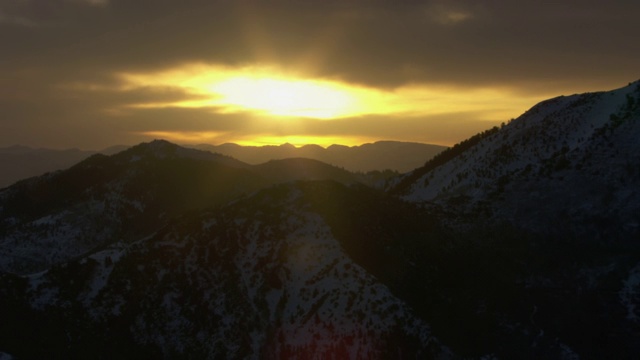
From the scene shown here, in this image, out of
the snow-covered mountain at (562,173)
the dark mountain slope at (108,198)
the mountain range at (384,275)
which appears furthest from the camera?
the dark mountain slope at (108,198)

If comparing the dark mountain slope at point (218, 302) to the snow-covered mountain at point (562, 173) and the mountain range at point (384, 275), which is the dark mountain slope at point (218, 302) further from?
the snow-covered mountain at point (562, 173)

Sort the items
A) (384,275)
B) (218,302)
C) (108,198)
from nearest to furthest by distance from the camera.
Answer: (218,302)
(384,275)
(108,198)

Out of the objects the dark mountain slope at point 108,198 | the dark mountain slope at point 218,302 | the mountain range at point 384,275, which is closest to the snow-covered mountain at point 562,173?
the mountain range at point 384,275

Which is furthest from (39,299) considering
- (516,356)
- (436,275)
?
(516,356)

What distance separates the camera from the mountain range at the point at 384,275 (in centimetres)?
2630

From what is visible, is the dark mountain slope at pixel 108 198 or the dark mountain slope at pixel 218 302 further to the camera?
the dark mountain slope at pixel 108 198

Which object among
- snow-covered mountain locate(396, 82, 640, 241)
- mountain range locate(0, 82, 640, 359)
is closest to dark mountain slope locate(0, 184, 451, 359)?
mountain range locate(0, 82, 640, 359)

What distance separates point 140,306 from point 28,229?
6257 centimetres

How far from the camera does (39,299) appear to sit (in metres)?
29.2

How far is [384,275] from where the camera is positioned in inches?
1210

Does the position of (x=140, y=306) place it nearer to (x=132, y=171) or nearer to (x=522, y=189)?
(x=522, y=189)

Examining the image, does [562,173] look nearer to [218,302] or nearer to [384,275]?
[384,275]

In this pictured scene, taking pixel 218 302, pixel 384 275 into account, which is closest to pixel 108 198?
pixel 218 302

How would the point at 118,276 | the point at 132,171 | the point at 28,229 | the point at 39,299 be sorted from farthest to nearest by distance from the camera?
the point at 132,171, the point at 28,229, the point at 118,276, the point at 39,299
